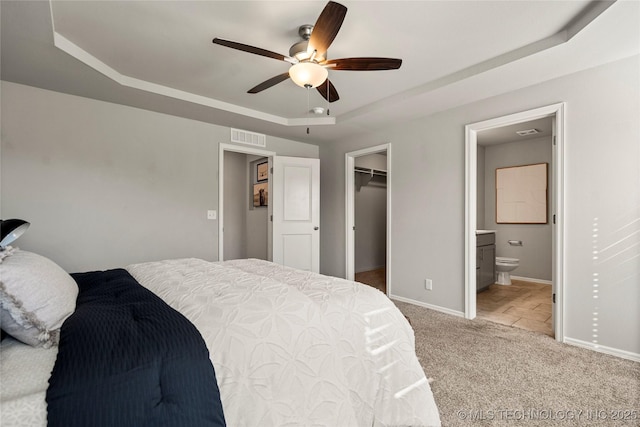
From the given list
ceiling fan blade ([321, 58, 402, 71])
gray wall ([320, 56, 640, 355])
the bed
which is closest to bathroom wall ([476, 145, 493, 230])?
gray wall ([320, 56, 640, 355])

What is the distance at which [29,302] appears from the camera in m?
0.95

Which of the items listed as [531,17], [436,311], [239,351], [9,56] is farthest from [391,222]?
[9,56]

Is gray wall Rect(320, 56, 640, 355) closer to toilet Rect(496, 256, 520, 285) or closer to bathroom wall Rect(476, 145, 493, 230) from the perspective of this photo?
toilet Rect(496, 256, 520, 285)

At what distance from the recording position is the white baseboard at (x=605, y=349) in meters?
2.35

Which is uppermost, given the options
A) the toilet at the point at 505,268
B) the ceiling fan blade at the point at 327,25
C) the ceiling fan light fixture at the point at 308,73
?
the ceiling fan blade at the point at 327,25

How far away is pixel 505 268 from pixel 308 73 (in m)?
4.40

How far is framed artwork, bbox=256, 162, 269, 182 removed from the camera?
5410mm

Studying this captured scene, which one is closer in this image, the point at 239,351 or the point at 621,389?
the point at 239,351

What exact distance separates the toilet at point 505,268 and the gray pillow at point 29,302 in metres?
5.25

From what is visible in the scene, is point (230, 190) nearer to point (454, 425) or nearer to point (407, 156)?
point (407, 156)

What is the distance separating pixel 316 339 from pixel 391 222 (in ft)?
9.91

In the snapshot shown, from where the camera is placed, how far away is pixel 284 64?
2.72 m

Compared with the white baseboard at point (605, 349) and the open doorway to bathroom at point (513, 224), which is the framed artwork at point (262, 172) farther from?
the white baseboard at point (605, 349)

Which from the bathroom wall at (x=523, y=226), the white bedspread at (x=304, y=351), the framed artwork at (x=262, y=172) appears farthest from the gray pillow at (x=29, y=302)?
the bathroom wall at (x=523, y=226)
